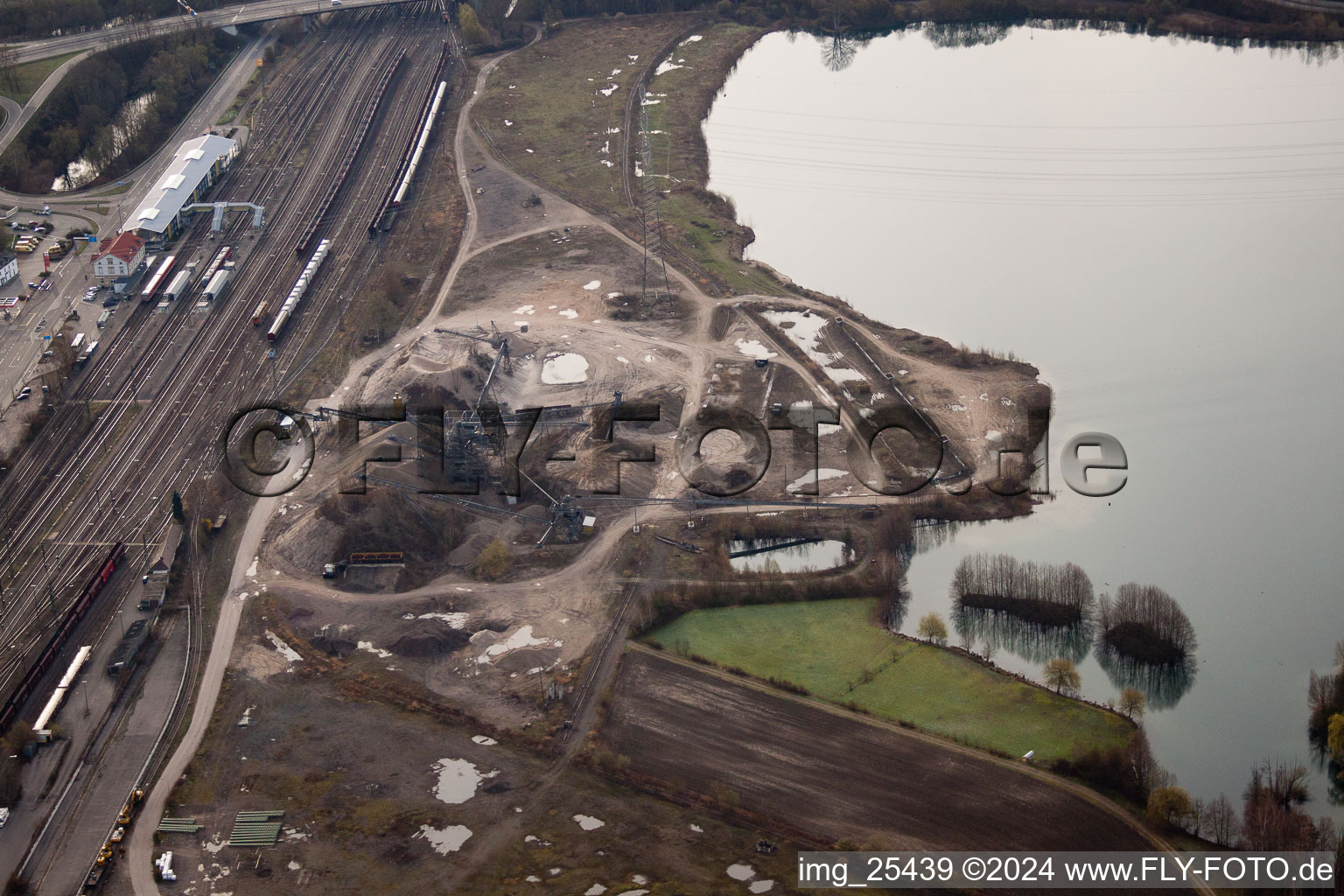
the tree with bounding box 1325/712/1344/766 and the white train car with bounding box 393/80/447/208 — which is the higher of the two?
the white train car with bounding box 393/80/447/208

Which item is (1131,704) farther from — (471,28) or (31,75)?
(31,75)

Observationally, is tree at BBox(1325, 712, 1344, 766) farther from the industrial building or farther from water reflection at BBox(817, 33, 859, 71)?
water reflection at BBox(817, 33, 859, 71)

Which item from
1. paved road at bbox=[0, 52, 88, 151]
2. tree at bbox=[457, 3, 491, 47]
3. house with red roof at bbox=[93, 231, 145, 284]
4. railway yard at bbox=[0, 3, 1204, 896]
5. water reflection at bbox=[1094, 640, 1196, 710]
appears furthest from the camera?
tree at bbox=[457, 3, 491, 47]

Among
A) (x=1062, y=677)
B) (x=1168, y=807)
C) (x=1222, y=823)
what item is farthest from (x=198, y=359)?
(x=1222, y=823)

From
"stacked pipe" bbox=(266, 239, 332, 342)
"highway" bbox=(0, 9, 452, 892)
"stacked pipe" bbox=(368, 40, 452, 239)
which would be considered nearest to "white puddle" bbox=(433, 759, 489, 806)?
"highway" bbox=(0, 9, 452, 892)

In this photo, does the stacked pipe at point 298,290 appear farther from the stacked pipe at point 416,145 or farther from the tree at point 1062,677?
the tree at point 1062,677

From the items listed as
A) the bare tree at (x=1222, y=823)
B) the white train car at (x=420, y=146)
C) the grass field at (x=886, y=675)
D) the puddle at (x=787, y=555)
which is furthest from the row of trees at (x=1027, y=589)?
the white train car at (x=420, y=146)

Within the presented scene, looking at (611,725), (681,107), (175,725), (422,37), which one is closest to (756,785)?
(611,725)
